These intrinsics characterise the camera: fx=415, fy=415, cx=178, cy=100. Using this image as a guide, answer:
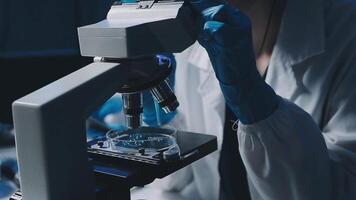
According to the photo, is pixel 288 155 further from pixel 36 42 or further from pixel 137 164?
pixel 36 42

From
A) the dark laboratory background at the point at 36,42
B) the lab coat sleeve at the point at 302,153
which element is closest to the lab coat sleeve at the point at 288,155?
the lab coat sleeve at the point at 302,153

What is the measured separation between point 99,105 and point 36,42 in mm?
1272

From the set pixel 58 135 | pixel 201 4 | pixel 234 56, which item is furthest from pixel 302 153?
pixel 58 135

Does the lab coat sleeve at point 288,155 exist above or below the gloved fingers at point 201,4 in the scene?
below

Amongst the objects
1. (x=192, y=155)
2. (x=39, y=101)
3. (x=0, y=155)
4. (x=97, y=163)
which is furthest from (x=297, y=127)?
(x=0, y=155)

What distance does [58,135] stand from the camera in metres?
0.53

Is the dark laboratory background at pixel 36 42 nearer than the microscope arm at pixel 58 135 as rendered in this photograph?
No

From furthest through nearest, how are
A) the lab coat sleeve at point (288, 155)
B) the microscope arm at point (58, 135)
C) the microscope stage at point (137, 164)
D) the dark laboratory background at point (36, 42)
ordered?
1. the dark laboratory background at point (36, 42)
2. the lab coat sleeve at point (288, 155)
3. the microscope stage at point (137, 164)
4. the microscope arm at point (58, 135)

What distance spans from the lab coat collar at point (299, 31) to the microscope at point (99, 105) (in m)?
0.39

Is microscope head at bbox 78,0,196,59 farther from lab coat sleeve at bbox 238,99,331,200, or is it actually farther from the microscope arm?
lab coat sleeve at bbox 238,99,331,200

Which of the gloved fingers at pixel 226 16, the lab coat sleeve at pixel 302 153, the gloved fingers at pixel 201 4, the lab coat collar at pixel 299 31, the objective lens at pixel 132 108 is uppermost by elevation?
the gloved fingers at pixel 201 4

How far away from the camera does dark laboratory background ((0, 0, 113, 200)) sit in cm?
166

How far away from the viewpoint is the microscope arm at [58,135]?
1.71ft

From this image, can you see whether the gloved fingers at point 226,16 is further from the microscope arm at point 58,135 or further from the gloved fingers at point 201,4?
the microscope arm at point 58,135
